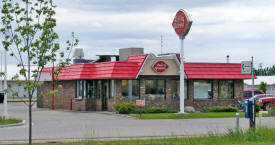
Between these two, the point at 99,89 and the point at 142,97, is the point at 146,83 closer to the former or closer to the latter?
the point at 142,97

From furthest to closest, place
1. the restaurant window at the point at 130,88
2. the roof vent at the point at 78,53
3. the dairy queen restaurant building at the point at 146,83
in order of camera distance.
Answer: the roof vent at the point at 78,53
the restaurant window at the point at 130,88
the dairy queen restaurant building at the point at 146,83

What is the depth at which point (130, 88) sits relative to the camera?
3912 centimetres

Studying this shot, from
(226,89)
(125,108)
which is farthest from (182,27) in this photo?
(226,89)

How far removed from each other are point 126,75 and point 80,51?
49.4ft

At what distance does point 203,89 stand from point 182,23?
897cm

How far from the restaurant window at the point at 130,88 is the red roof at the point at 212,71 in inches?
167

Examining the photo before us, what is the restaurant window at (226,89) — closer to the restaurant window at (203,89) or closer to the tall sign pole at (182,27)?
the restaurant window at (203,89)

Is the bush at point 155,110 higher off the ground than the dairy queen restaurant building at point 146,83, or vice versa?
the dairy queen restaurant building at point 146,83

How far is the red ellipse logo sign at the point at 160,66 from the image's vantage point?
39.2m

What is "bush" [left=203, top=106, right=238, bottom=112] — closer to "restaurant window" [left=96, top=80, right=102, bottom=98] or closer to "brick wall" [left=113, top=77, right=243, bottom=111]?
"brick wall" [left=113, top=77, right=243, bottom=111]

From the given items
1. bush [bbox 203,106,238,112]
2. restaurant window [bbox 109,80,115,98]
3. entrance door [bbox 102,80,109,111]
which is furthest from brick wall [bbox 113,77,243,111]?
entrance door [bbox 102,80,109,111]

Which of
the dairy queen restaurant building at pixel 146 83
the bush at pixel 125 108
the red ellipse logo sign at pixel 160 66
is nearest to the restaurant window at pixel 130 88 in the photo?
the dairy queen restaurant building at pixel 146 83

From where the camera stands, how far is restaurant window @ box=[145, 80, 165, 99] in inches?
1561

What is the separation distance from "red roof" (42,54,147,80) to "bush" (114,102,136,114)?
7.38 feet
